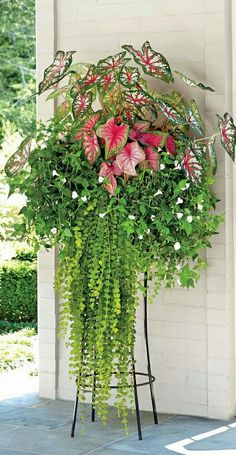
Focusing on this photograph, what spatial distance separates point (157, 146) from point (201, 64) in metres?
0.60

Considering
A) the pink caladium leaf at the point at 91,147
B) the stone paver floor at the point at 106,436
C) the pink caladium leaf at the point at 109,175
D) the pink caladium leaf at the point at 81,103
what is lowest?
the stone paver floor at the point at 106,436

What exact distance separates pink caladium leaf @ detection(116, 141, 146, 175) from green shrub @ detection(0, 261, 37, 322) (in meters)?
3.84

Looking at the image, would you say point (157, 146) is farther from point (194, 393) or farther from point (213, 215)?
point (194, 393)

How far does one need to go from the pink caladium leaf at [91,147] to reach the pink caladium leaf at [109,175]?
0.06m

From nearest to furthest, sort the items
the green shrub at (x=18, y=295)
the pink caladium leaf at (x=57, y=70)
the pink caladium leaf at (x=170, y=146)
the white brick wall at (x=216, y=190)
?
the pink caladium leaf at (x=170, y=146) < the pink caladium leaf at (x=57, y=70) < the white brick wall at (x=216, y=190) < the green shrub at (x=18, y=295)

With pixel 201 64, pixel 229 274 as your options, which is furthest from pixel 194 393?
pixel 201 64

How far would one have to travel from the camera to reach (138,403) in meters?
5.62

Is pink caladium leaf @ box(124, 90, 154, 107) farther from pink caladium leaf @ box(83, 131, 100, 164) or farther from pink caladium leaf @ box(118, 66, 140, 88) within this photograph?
pink caladium leaf @ box(83, 131, 100, 164)

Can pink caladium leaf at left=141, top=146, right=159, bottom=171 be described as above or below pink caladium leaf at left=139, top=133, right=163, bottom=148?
below

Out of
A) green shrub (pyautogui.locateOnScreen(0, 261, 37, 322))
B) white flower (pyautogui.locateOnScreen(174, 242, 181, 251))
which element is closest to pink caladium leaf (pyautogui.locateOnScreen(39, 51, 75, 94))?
white flower (pyautogui.locateOnScreen(174, 242, 181, 251))

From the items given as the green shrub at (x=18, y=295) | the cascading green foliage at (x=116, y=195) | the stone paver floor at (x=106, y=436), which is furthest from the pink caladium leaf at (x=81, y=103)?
the green shrub at (x=18, y=295)

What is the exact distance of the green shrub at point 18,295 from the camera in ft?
28.6

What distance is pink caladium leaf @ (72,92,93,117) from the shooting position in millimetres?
5172

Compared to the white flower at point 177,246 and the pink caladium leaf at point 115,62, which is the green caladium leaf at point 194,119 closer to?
the pink caladium leaf at point 115,62
